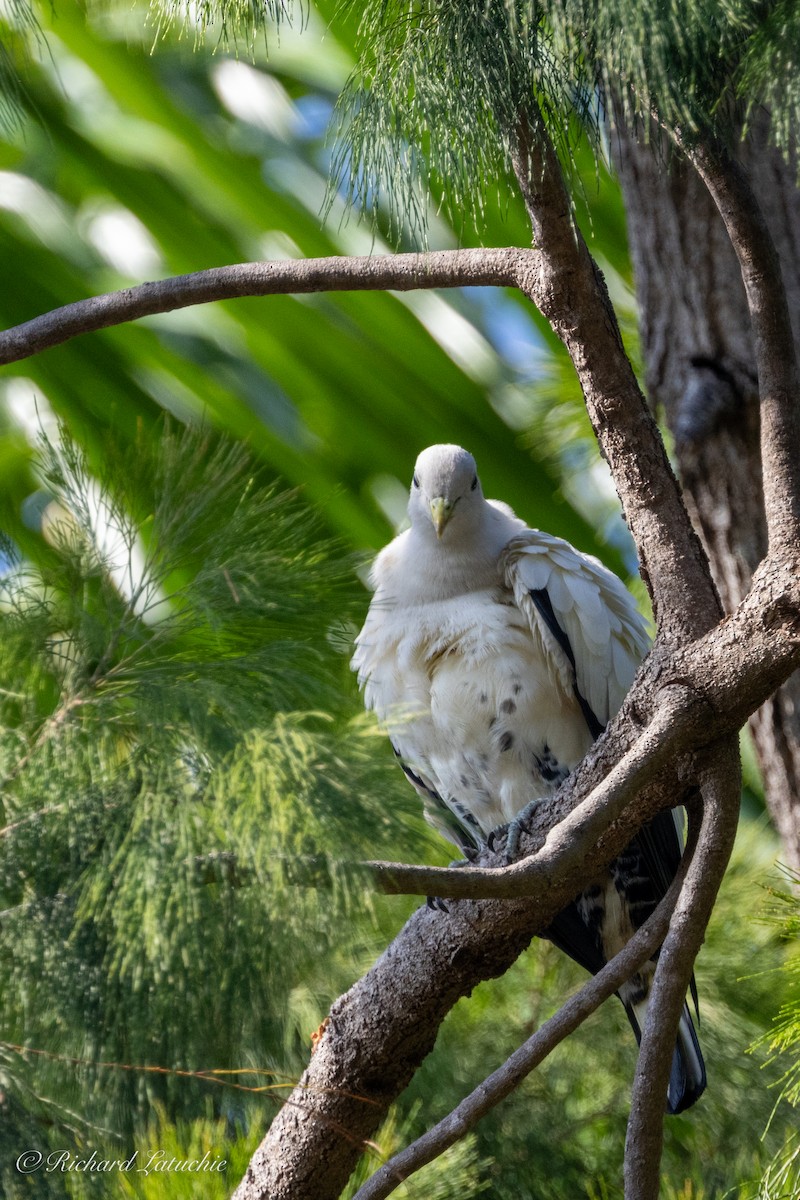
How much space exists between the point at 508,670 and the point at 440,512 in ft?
0.82

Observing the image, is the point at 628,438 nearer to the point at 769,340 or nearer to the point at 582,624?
the point at 769,340

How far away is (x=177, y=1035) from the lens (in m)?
0.79

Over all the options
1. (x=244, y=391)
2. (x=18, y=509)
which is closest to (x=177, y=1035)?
(x=18, y=509)

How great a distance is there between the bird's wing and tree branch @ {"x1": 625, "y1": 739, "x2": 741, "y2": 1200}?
1.72 feet

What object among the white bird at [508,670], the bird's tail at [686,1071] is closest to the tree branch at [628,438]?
the white bird at [508,670]

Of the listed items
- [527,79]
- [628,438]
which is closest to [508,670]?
[628,438]

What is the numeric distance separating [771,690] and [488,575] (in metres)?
0.71

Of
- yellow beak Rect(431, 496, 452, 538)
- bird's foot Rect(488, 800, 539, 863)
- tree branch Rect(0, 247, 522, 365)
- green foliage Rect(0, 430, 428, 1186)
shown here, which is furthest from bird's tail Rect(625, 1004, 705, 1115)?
tree branch Rect(0, 247, 522, 365)

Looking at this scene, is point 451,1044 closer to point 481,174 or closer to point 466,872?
point 466,872

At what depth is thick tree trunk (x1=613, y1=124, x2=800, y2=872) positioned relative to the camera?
1752mm

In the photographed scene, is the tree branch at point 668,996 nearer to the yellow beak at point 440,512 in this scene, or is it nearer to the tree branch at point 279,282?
the tree branch at point 279,282

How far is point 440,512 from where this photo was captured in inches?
64.2

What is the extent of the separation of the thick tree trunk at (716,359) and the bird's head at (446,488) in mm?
362

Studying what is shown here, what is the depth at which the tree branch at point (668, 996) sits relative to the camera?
1021mm
